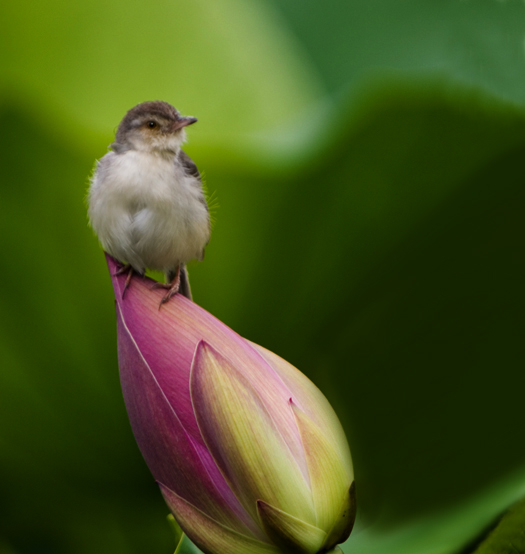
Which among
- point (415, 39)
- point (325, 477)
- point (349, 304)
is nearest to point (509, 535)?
point (325, 477)

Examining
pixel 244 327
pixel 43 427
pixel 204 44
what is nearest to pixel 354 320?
pixel 244 327

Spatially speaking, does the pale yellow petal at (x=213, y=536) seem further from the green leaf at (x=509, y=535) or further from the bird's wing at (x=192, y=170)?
the bird's wing at (x=192, y=170)

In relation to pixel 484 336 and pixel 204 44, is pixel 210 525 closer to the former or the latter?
pixel 484 336

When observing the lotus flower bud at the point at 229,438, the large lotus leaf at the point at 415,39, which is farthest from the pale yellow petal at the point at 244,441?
the large lotus leaf at the point at 415,39

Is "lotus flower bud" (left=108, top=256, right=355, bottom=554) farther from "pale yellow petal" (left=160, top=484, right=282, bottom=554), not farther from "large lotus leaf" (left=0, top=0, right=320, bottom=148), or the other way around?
"large lotus leaf" (left=0, top=0, right=320, bottom=148)

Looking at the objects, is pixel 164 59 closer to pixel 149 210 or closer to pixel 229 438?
pixel 149 210
